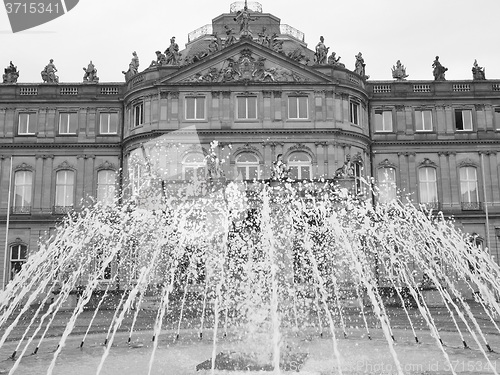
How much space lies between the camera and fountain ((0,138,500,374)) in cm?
1427

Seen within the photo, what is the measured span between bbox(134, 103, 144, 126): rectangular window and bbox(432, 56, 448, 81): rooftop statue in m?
22.9

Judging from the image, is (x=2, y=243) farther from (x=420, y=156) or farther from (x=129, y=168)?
(x=420, y=156)

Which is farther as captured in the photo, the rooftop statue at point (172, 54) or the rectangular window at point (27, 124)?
the rectangular window at point (27, 124)

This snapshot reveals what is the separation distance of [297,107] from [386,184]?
9.20 m

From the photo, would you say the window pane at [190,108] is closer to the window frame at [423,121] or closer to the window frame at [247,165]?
the window frame at [247,165]

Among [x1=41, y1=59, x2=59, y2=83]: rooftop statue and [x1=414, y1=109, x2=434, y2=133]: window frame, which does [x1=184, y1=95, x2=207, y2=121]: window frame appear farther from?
[x1=414, y1=109, x2=434, y2=133]: window frame

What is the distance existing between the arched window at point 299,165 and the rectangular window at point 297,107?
107 inches

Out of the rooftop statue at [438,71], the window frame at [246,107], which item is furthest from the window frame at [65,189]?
the rooftop statue at [438,71]

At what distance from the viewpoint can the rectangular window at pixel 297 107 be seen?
143 feet

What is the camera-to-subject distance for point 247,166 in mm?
42750

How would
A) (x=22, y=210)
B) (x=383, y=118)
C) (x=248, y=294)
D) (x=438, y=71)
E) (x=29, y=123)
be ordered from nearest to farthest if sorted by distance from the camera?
(x=248, y=294), (x=22, y=210), (x=29, y=123), (x=383, y=118), (x=438, y=71)

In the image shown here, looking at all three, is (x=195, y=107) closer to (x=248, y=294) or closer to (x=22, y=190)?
(x=22, y=190)

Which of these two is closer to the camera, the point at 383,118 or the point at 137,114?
the point at 137,114

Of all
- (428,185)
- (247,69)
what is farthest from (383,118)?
(247,69)
